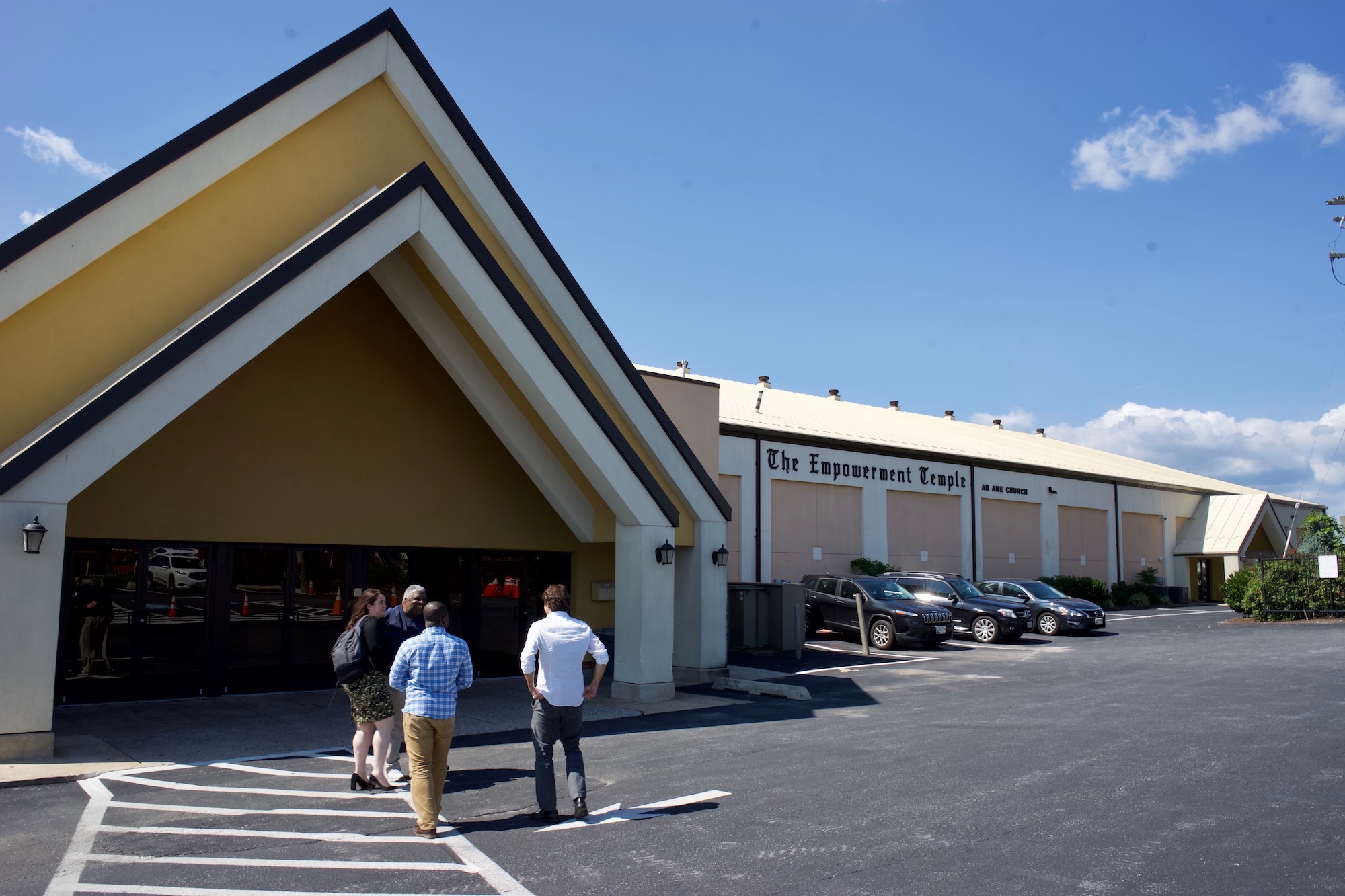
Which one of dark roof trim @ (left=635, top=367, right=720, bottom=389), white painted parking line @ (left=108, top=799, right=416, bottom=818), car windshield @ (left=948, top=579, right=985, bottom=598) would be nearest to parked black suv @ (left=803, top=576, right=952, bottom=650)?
car windshield @ (left=948, top=579, right=985, bottom=598)

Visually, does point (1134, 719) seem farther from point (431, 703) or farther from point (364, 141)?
point (364, 141)

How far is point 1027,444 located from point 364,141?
37.1m

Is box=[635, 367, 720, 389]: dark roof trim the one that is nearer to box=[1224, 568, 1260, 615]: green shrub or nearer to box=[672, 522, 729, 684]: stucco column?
box=[672, 522, 729, 684]: stucco column

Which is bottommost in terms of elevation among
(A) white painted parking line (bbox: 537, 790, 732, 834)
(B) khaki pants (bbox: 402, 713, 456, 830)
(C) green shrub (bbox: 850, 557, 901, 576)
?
(A) white painted parking line (bbox: 537, 790, 732, 834)

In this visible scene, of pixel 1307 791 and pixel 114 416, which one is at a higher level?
pixel 114 416

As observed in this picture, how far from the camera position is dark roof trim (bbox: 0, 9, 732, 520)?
9.62 m

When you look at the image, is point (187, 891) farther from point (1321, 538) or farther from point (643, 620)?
point (1321, 538)

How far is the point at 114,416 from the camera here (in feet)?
30.7

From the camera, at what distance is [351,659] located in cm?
795

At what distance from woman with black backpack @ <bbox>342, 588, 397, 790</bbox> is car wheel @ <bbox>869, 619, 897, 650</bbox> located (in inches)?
583

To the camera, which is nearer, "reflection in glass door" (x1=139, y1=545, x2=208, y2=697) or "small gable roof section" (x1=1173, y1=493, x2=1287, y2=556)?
"reflection in glass door" (x1=139, y1=545, x2=208, y2=697)

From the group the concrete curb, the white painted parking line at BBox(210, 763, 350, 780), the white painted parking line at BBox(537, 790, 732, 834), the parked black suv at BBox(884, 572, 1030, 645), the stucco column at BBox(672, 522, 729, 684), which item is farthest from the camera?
the parked black suv at BBox(884, 572, 1030, 645)

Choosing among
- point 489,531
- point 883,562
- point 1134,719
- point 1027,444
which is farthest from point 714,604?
point 1027,444

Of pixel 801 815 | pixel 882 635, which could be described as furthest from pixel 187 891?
pixel 882 635
